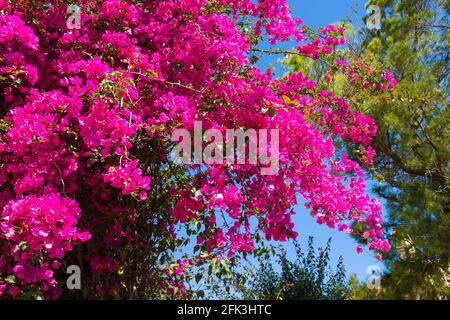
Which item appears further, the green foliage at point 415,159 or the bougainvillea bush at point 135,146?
the green foliage at point 415,159

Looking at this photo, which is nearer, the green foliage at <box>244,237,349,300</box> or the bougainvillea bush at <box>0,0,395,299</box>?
the bougainvillea bush at <box>0,0,395,299</box>

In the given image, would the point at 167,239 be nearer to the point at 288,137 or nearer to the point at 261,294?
the point at 288,137

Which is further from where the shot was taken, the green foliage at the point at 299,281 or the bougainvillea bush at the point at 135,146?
the green foliage at the point at 299,281

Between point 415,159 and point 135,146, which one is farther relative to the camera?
point 415,159

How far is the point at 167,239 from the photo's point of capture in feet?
15.3

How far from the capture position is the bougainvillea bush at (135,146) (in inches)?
A: 125

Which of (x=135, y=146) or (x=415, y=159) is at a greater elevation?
(x=415, y=159)

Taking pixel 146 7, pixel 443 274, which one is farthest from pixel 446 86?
pixel 146 7

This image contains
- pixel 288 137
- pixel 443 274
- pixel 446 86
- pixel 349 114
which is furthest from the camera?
pixel 446 86

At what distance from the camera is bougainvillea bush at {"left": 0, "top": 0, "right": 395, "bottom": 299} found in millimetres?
3174

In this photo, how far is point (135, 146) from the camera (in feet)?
13.5

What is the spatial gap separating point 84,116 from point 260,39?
230 cm

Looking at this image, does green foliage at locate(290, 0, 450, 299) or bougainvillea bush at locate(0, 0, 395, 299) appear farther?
green foliage at locate(290, 0, 450, 299)
